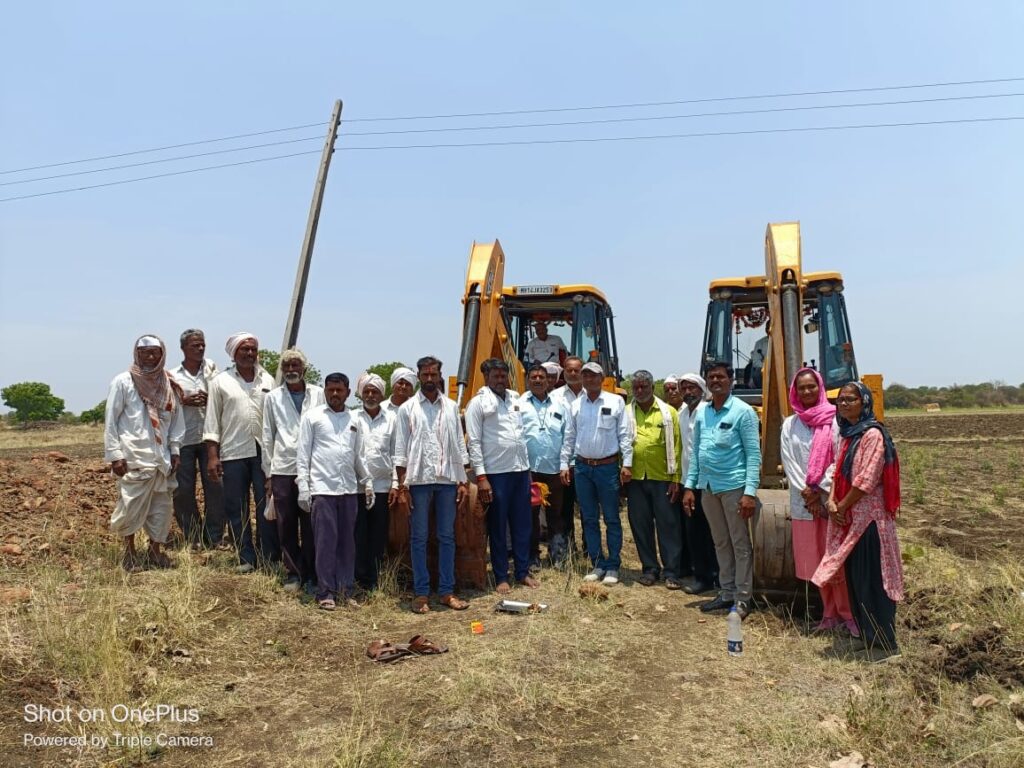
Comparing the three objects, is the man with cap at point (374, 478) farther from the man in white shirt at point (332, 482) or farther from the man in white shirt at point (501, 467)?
the man in white shirt at point (501, 467)

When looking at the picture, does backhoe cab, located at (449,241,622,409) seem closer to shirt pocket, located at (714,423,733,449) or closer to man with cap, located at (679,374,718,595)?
man with cap, located at (679,374,718,595)

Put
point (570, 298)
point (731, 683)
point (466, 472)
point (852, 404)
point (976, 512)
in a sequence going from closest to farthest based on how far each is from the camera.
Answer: point (731, 683) < point (852, 404) < point (466, 472) < point (570, 298) < point (976, 512)

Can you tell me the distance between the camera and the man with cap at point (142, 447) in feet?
18.8

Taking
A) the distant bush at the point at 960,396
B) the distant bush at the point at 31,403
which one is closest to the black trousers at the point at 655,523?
the distant bush at the point at 31,403

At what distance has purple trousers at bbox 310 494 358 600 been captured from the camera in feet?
18.1

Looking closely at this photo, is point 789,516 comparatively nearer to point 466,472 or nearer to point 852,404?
point 852,404

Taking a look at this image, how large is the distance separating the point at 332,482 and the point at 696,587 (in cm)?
294

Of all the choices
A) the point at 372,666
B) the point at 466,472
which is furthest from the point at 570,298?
the point at 372,666

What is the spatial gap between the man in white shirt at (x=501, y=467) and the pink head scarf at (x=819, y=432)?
214 cm

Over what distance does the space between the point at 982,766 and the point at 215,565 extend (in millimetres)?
5105

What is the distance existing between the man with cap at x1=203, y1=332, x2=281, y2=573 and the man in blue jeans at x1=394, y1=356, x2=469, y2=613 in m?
1.24

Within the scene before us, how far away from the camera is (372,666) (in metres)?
4.49

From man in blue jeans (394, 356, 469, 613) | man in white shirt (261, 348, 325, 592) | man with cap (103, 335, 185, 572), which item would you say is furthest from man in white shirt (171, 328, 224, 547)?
man in blue jeans (394, 356, 469, 613)

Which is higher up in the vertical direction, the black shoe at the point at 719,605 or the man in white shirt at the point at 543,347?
the man in white shirt at the point at 543,347
